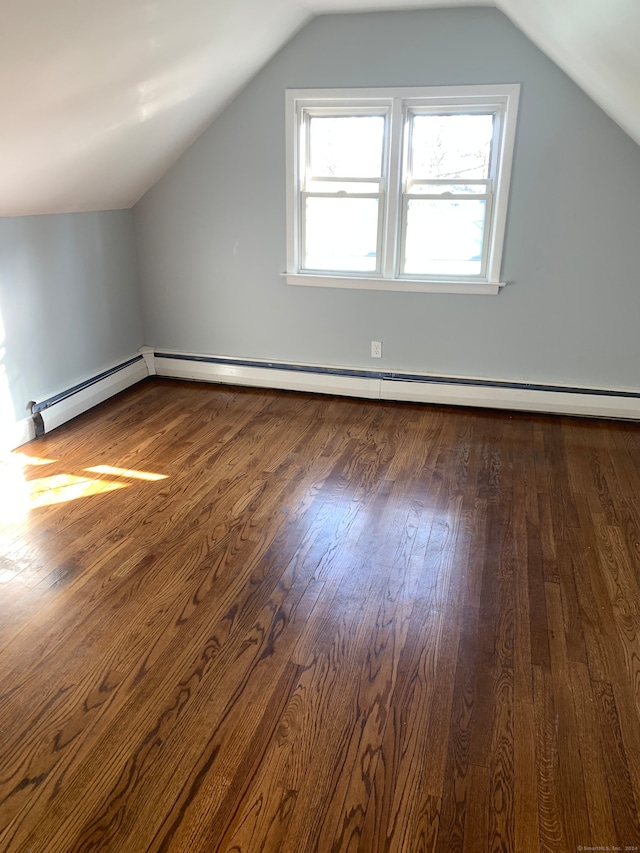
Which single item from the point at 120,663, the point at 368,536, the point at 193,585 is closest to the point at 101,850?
the point at 120,663

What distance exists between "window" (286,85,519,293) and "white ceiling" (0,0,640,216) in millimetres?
460

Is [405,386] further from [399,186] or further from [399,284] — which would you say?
[399,186]

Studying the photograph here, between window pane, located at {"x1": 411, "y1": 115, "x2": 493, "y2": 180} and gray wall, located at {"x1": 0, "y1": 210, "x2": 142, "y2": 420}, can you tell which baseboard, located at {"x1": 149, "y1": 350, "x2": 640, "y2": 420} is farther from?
window pane, located at {"x1": 411, "y1": 115, "x2": 493, "y2": 180}

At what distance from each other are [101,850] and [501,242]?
140 inches

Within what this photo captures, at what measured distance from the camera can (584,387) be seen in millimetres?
3947

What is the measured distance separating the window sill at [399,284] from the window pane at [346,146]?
0.66 m

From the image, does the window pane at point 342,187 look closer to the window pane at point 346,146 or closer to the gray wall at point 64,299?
the window pane at point 346,146

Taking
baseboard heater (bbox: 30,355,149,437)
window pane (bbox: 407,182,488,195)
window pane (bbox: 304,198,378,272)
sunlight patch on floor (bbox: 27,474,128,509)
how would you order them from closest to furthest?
sunlight patch on floor (bbox: 27,474,128,509) → baseboard heater (bbox: 30,355,149,437) → window pane (bbox: 407,182,488,195) → window pane (bbox: 304,198,378,272)

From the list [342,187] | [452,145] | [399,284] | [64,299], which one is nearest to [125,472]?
[64,299]

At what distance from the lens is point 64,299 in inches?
151

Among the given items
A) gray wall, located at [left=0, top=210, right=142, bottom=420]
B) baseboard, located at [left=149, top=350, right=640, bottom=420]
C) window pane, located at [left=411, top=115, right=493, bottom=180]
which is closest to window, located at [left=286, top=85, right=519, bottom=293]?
window pane, located at [left=411, top=115, right=493, bottom=180]

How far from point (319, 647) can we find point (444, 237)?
2.84 meters

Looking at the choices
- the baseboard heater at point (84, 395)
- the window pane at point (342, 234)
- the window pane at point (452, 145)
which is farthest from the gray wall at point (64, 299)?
the window pane at point (452, 145)

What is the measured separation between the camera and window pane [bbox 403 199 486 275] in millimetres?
3906
